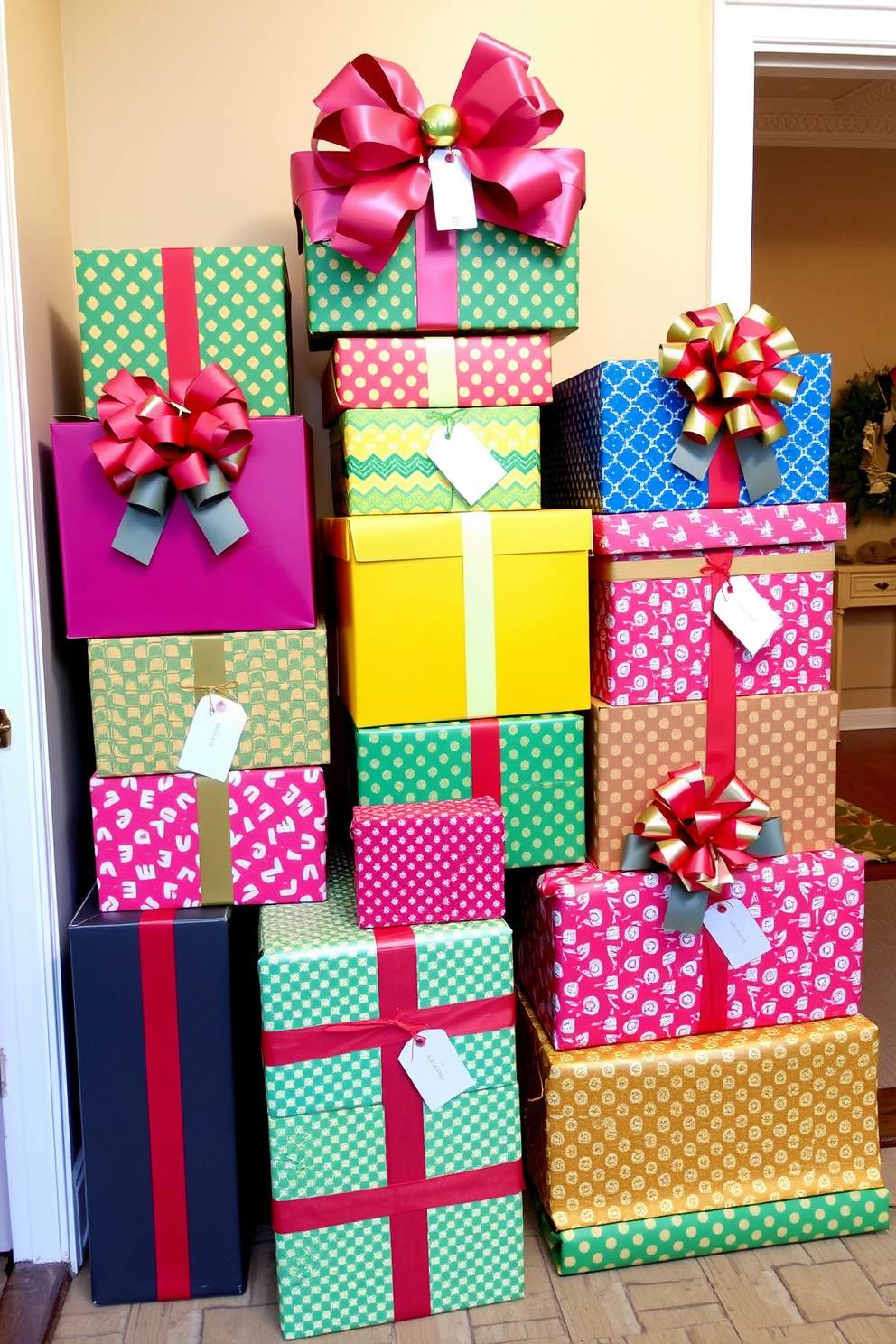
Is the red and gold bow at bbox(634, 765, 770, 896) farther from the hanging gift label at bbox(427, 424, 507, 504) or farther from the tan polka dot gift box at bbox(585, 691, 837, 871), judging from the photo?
→ the hanging gift label at bbox(427, 424, 507, 504)

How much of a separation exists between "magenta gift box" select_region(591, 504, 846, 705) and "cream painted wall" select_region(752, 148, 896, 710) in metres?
4.01

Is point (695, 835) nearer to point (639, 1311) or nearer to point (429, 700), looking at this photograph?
point (429, 700)

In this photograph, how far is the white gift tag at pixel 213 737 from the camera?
1695 millimetres

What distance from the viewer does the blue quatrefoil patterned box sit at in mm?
1694

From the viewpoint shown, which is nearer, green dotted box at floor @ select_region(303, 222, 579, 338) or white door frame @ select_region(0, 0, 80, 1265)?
white door frame @ select_region(0, 0, 80, 1265)

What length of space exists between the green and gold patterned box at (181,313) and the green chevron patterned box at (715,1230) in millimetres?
1450

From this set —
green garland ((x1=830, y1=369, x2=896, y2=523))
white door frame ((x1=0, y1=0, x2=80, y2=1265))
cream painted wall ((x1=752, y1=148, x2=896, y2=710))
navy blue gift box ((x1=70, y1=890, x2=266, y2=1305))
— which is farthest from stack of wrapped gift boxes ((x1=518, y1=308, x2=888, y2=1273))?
cream painted wall ((x1=752, y1=148, x2=896, y2=710))

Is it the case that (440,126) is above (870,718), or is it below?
above

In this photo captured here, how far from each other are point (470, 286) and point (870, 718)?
4.57 m

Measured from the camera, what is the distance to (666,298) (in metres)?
2.15

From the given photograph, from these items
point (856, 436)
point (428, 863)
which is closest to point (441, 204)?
point (428, 863)

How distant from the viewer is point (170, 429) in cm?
155

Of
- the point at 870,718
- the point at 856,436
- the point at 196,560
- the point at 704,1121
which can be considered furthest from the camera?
the point at 870,718

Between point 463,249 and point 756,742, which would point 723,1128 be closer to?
point 756,742
